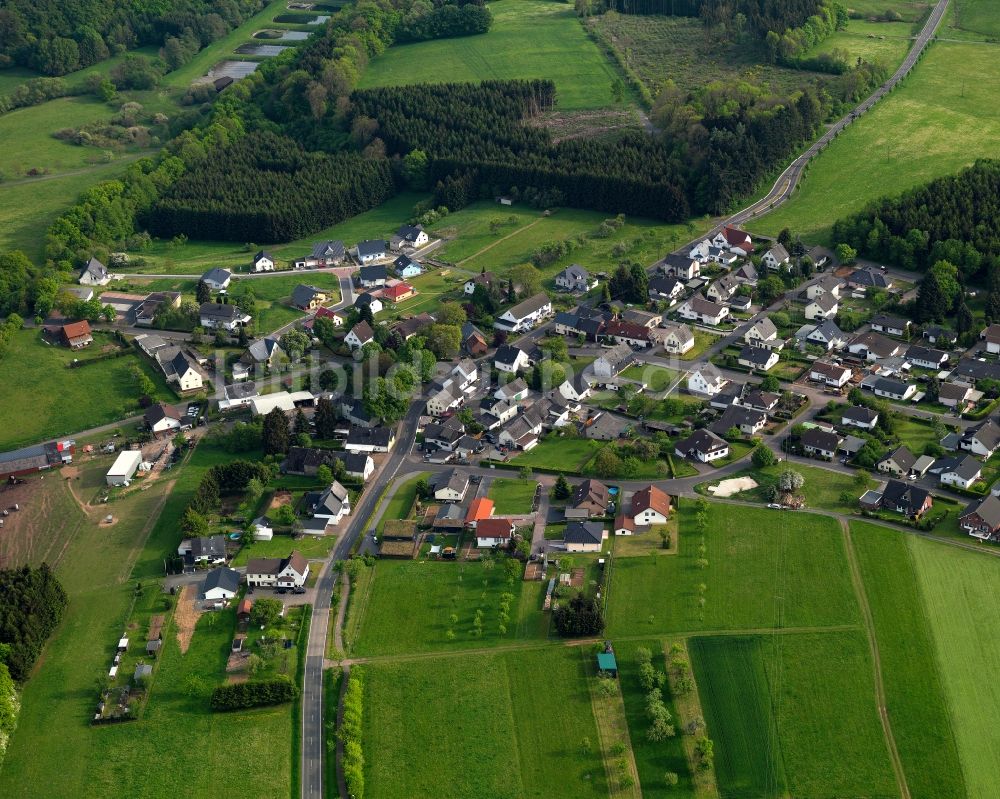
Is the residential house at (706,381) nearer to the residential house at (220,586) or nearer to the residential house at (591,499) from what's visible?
the residential house at (591,499)

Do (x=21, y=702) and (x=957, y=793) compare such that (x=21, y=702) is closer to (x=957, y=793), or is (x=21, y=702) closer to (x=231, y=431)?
(x=231, y=431)

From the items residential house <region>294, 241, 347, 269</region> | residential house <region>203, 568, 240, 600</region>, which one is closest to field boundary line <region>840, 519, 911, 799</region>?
residential house <region>203, 568, 240, 600</region>

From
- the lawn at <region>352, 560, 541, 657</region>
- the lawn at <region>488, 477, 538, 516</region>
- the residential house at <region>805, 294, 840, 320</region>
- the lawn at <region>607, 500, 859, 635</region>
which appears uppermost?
the lawn at <region>607, 500, 859, 635</region>

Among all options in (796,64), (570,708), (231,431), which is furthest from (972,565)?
(796,64)

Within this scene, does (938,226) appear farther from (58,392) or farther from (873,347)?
(58,392)

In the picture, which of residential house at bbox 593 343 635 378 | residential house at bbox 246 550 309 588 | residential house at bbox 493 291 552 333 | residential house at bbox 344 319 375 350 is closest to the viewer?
residential house at bbox 246 550 309 588

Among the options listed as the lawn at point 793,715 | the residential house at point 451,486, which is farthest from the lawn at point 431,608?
the lawn at point 793,715

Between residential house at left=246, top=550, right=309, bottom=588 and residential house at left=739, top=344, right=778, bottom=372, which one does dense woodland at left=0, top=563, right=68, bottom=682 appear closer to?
residential house at left=246, top=550, right=309, bottom=588
